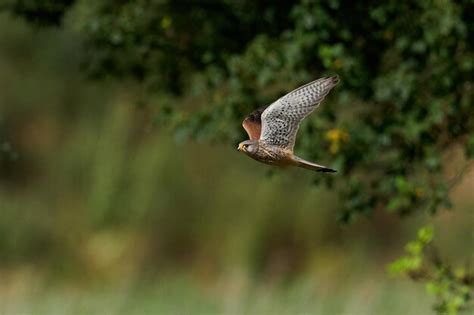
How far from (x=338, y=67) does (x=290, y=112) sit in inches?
124

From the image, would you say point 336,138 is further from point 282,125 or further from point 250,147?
point 250,147

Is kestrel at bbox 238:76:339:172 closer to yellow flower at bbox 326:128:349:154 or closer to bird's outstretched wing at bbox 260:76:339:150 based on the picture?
bird's outstretched wing at bbox 260:76:339:150

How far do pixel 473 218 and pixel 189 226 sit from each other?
278 centimetres

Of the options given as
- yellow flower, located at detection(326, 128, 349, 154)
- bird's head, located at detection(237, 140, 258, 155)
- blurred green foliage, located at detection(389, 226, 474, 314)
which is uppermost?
yellow flower, located at detection(326, 128, 349, 154)

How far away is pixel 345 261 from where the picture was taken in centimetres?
1314

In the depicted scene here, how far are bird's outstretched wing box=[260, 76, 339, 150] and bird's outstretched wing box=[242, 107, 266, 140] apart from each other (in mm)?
84

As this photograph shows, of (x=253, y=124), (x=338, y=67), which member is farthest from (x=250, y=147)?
(x=338, y=67)

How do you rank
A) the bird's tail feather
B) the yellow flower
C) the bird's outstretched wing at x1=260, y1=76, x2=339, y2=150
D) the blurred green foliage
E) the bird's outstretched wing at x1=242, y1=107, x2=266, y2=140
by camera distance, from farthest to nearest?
the yellow flower < the blurred green foliage < the bird's outstretched wing at x1=242, y1=107, x2=266, y2=140 < the bird's outstretched wing at x1=260, y1=76, x2=339, y2=150 < the bird's tail feather

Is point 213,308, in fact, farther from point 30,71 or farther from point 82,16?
point 30,71

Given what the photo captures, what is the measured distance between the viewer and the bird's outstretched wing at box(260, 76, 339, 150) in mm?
5824

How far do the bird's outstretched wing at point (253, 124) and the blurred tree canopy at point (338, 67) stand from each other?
8.79 feet

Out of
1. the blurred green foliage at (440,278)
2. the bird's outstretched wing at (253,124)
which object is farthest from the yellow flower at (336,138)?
the bird's outstretched wing at (253,124)

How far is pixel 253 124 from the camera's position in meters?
6.19

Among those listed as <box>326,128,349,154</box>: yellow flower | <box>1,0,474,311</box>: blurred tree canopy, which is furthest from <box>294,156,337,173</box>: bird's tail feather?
<box>326,128,349,154</box>: yellow flower
